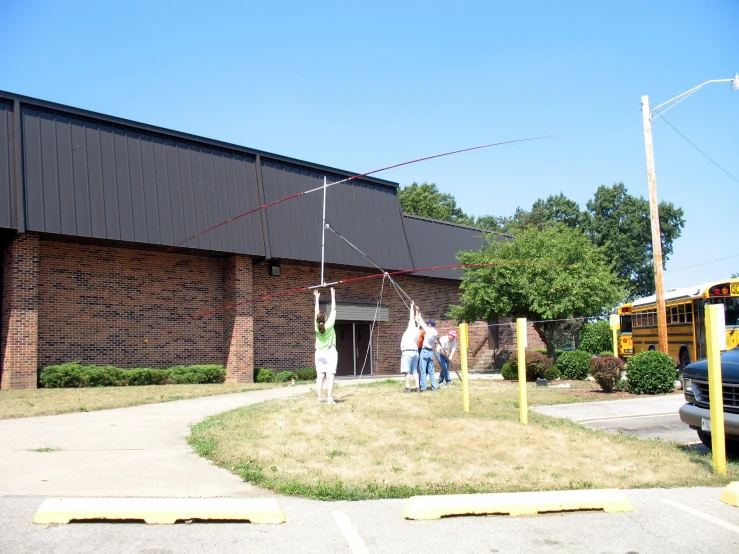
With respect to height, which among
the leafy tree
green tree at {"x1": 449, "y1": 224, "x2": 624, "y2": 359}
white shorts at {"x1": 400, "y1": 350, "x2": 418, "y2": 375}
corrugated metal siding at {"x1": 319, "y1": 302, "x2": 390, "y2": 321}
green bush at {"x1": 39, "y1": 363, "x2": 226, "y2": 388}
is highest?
the leafy tree

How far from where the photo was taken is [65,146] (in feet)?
61.4

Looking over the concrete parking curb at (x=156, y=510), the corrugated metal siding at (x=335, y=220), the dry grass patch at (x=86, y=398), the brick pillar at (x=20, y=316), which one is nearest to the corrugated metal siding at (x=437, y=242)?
the corrugated metal siding at (x=335, y=220)

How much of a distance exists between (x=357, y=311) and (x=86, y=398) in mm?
13607

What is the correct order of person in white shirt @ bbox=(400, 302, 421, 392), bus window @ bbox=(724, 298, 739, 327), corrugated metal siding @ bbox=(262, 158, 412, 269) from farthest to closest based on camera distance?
corrugated metal siding @ bbox=(262, 158, 412, 269), bus window @ bbox=(724, 298, 739, 327), person in white shirt @ bbox=(400, 302, 421, 392)

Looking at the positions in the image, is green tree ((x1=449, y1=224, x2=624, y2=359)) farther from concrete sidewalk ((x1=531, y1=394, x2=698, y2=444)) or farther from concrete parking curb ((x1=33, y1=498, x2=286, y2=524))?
concrete parking curb ((x1=33, y1=498, x2=286, y2=524))

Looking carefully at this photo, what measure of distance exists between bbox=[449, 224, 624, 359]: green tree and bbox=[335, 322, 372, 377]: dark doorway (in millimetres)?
4575

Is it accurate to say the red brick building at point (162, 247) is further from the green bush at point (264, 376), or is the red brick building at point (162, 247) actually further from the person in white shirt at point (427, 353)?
the person in white shirt at point (427, 353)

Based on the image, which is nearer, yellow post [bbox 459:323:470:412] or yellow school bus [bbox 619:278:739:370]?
yellow post [bbox 459:323:470:412]

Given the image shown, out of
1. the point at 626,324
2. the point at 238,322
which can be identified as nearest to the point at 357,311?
the point at 238,322

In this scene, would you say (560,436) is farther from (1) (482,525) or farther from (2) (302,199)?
(2) (302,199)

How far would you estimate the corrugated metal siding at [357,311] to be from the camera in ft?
87.2

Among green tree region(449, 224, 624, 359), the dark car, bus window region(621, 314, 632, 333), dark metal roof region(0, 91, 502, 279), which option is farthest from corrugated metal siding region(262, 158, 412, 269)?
the dark car

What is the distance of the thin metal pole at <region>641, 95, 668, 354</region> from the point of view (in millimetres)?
17703

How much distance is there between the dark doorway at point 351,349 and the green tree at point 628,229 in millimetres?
34581
